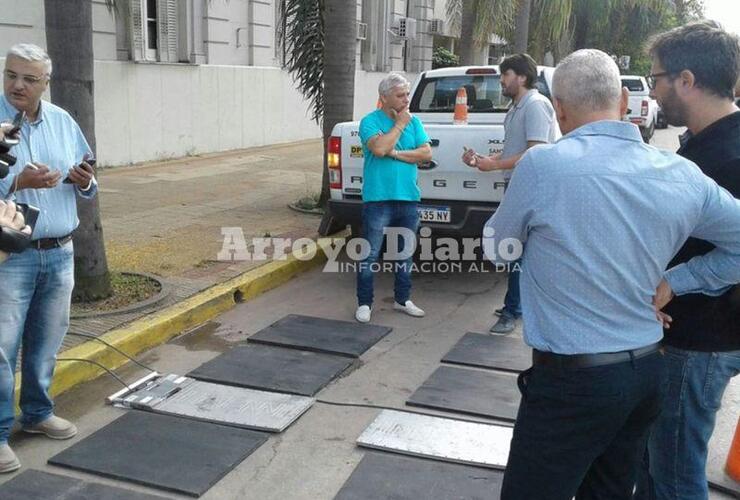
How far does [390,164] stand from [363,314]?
121cm

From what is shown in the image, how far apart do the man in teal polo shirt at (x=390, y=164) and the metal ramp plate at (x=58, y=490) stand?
278 cm

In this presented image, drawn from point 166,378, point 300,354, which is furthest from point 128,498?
point 300,354

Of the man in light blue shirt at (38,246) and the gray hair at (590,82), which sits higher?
the gray hair at (590,82)

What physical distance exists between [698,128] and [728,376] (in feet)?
2.80

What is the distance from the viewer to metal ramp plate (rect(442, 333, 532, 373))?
199 inches

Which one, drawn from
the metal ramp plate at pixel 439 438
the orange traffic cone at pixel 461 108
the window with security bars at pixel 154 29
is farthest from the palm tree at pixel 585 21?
the metal ramp plate at pixel 439 438

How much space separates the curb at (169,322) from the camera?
4.53 metres

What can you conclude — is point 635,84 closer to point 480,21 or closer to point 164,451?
point 480,21

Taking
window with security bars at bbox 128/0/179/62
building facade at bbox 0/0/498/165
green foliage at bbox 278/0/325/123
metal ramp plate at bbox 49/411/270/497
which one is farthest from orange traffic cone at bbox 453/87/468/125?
window with security bars at bbox 128/0/179/62

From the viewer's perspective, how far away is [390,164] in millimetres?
5648

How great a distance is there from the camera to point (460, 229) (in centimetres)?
639

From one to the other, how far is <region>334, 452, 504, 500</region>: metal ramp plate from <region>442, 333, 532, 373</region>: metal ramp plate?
1439 millimetres

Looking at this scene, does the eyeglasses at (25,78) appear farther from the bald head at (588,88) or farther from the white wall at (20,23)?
the white wall at (20,23)

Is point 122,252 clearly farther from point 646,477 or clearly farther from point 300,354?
point 646,477
